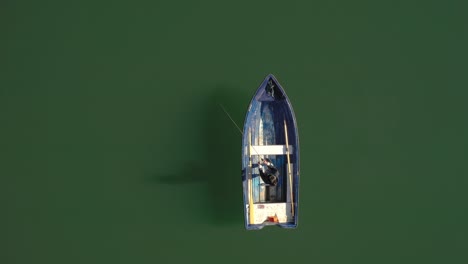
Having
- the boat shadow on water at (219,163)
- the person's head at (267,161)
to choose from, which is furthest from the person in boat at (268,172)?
the boat shadow on water at (219,163)

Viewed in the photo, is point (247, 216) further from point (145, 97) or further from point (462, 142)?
point (462, 142)

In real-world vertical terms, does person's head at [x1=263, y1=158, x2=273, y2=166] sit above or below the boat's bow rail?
below

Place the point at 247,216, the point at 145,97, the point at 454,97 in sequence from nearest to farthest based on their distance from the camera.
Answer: the point at 247,216 < the point at 145,97 < the point at 454,97

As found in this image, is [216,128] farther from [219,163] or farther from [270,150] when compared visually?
[270,150]

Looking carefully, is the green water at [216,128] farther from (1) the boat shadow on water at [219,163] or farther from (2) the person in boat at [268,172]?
(2) the person in boat at [268,172]

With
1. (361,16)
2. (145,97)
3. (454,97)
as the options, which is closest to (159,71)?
(145,97)

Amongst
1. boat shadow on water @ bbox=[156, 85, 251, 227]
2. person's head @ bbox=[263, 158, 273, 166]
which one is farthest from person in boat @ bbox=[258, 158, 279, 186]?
boat shadow on water @ bbox=[156, 85, 251, 227]

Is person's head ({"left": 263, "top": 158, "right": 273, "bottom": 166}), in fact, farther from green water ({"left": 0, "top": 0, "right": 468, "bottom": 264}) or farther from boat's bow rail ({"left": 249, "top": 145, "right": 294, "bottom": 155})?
green water ({"left": 0, "top": 0, "right": 468, "bottom": 264})

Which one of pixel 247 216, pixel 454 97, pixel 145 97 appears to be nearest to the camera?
pixel 247 216
